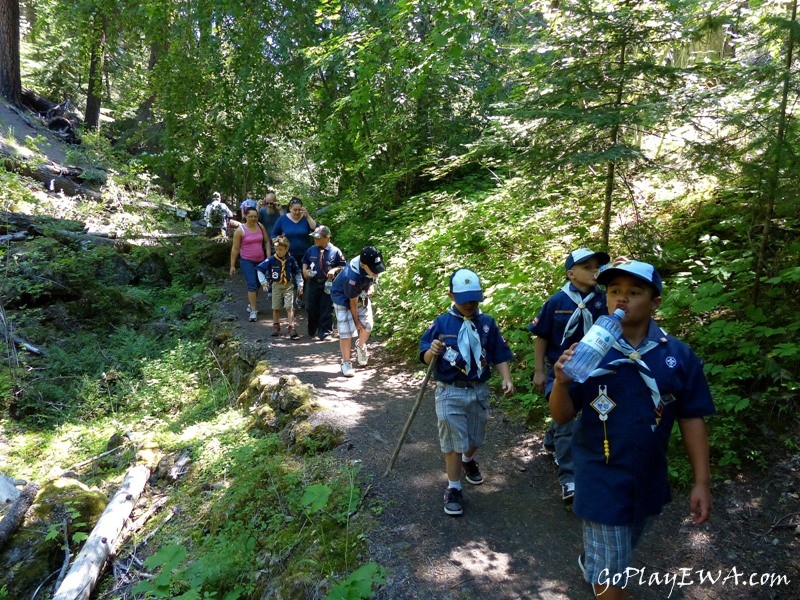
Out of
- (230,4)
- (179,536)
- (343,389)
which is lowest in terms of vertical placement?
(179,536)

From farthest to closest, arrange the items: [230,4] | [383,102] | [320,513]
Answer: [230,4]
[383,102]
[320,513]

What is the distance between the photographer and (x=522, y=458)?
15.9 feet

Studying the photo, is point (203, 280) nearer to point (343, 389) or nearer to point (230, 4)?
point (230, 4)

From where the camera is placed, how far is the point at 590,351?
1992 millimetres

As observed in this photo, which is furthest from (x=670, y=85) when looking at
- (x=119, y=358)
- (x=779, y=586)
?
(x=119, y=358)

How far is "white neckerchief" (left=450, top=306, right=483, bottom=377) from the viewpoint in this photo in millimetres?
3738

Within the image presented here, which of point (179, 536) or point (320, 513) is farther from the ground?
point (320, 513)

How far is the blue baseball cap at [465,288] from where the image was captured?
3703 millimetres

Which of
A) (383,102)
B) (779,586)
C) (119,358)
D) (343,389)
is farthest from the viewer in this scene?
(383,102)

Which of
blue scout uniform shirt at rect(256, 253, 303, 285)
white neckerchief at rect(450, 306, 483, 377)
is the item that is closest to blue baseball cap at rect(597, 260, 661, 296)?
white neckerchief at rect(450, 306, 483, 377)

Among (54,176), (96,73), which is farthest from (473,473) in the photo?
(96,73)

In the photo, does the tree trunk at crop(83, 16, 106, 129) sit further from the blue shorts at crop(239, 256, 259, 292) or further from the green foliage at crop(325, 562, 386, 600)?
the green foliage at crop(325, 562, 386, 600)

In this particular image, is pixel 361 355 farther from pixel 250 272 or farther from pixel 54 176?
pixel 54 176

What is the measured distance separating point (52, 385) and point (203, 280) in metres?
5.75
